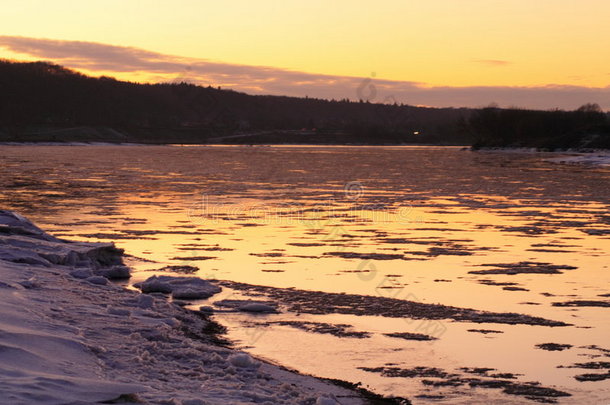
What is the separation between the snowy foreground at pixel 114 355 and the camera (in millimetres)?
6113

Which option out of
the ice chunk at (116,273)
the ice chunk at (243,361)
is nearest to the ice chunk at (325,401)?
the ice chunk at (243,361)

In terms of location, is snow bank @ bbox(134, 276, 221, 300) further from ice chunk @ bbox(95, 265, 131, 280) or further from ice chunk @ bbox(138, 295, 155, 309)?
ice chunk @ bbox(138, 295, 155, 309)

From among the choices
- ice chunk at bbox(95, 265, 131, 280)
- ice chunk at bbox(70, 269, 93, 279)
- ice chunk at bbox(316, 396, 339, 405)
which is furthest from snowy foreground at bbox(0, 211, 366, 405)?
ice chunk at bbox(95, 265, 131, 280)

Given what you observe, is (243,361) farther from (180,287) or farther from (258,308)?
(180,287)

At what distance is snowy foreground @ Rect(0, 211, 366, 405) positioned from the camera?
6113 millimetres

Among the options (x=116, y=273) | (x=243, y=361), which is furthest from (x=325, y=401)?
(x=116, y=273)

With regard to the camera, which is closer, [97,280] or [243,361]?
[243,361]

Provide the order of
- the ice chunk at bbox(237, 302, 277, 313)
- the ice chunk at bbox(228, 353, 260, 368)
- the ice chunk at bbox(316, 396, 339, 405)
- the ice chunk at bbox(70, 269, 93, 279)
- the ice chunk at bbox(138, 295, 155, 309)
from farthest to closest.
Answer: the ice chunk at bbox(70, 269, 93, 279), the ice chunk at bbox(237, 302, 277, 313), the ice chunk at bbox(138, 295, 155, 309), the ice chunk at bbox(228, 353, 260, 368), the ice chunk at bbox(316, 396, 339, 405)

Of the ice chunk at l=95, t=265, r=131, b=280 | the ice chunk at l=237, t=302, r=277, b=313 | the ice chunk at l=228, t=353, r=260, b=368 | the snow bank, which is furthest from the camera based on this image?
the ice chunk at l=95, t=265, r=131, b=280

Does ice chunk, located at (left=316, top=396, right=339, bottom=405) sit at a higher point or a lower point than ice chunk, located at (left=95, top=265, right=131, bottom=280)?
higher

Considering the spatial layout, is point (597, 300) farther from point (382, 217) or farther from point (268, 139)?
point (268, 139)

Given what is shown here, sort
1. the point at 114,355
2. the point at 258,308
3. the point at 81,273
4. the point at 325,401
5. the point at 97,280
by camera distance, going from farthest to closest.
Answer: the point at 81,273, the point at 97,280, the point at 258,308, the point at 114,355, the point at 325,401

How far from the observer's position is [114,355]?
762 cm

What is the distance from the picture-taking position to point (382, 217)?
69.6 feet
